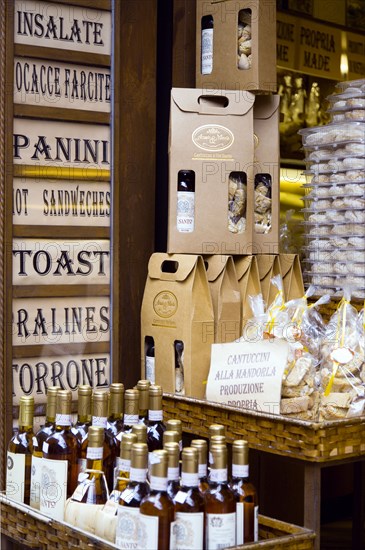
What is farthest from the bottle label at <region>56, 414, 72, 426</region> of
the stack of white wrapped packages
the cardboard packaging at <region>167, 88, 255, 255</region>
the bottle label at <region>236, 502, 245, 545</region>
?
the stack of white wrapped packages

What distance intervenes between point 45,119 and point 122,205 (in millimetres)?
412

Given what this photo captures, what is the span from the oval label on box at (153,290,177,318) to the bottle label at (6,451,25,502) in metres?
0.77

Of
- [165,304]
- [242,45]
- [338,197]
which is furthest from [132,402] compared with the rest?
[242,45]

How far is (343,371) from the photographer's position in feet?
8.46

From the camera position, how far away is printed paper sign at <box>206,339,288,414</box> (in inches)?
101

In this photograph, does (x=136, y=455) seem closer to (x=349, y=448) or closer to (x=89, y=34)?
(x=349, y=448)

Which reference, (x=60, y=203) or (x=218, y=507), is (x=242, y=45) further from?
(x=218, y=507)

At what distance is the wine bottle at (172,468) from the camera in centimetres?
190

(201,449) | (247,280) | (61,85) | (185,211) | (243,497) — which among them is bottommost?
(243,497)

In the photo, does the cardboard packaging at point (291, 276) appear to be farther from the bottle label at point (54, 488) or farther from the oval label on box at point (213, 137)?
the bottle label at point (54, 488)

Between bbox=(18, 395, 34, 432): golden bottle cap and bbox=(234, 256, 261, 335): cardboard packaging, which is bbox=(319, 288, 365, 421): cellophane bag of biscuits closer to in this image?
bbox=(234, 256, 261, 335): cardboard packaging

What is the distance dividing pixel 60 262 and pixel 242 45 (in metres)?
0.93

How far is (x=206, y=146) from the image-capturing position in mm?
3000

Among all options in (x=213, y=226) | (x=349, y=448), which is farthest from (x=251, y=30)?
(x=349, y=448)
